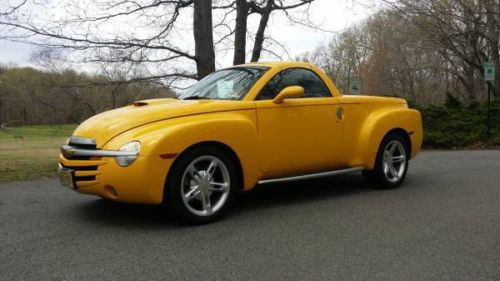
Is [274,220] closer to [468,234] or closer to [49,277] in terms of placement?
[468,234]

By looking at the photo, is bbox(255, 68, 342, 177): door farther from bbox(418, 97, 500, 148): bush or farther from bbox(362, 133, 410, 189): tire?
bbox(418, 97, 500, 148): bush

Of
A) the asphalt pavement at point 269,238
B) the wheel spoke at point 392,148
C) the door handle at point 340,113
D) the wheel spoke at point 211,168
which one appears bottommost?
the asphalt pavement at point 269,238

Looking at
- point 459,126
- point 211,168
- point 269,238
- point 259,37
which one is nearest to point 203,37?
point 259,37

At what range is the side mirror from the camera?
18.9 feet

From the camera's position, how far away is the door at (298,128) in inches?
228

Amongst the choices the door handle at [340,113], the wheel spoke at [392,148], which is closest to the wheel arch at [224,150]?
the door handle at [340,113]

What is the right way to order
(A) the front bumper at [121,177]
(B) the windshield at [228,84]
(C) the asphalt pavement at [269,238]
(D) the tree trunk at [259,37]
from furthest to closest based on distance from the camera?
(D) the tree trunk at [259,37], (B) the windshield at [228,84], (A) the front bumper at [121,177], (C) the asphalt pavement at [269,238]

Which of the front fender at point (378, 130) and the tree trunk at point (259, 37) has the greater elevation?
the tree trunk at point (259, 37)

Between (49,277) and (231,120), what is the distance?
2429 mm

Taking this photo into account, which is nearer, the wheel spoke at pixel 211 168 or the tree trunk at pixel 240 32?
the wheel spoke at pixel 211 168

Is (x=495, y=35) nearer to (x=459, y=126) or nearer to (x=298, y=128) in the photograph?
(x=459, y=126)

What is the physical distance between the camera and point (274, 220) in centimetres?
538

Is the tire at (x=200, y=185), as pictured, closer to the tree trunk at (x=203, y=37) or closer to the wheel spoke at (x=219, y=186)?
the wheel spoke at (x=219, y=186)

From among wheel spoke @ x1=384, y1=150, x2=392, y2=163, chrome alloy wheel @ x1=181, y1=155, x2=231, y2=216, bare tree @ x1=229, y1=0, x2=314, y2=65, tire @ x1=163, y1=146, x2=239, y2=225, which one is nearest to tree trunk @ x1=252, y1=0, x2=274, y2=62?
bare tree @ x1=229, y1=0, x2=314, y2=65
